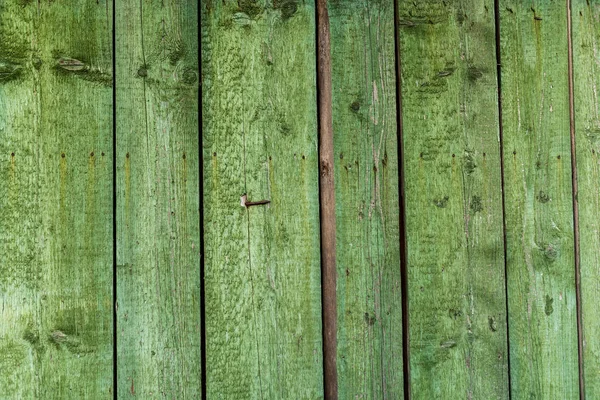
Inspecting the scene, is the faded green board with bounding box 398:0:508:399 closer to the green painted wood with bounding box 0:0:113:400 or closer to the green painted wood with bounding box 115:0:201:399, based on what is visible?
the green painted wood with bounding box 115:0:201:399

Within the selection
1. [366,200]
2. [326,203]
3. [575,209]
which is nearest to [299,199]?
[326,203]

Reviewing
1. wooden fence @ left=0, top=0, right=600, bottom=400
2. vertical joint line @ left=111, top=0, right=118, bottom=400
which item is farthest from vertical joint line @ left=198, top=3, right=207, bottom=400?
vertical joint line @ left=111, top=0, right=118, bottom=400

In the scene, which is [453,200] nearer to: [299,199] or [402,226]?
[402,226]

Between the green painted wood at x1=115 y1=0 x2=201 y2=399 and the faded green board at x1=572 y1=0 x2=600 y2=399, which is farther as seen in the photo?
the faded green board at x1=572 y1=0 x2=600 y2=399

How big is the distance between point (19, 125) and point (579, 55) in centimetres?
143

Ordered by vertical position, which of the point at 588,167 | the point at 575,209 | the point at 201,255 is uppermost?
the point at 588,167

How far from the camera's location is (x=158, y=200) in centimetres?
161

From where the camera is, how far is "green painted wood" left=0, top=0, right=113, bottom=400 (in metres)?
1.55

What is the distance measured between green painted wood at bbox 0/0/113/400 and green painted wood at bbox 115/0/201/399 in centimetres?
4

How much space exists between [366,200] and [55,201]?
2.49ft

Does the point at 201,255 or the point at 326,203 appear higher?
the point at 326,203

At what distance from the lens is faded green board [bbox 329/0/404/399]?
1650mm

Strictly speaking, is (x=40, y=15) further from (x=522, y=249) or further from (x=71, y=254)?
(x=522, y=249)

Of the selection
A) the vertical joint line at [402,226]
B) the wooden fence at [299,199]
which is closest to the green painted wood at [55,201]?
the wooden fence at [299,199]
